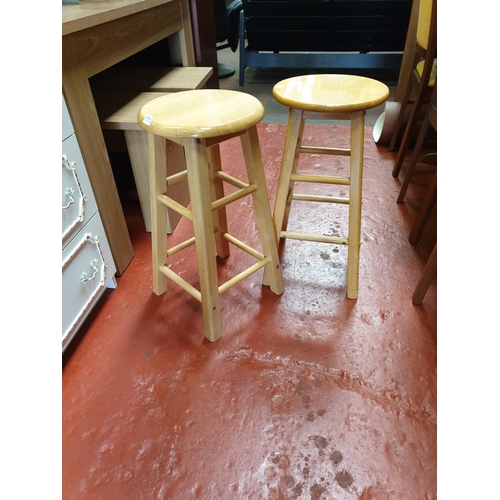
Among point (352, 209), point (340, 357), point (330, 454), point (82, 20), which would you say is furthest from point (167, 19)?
point (330, 454)

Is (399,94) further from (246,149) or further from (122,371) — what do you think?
(122,371)

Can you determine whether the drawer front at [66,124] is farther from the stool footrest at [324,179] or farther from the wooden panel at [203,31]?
the wooden panel at [203,31]

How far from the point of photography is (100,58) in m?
1.30

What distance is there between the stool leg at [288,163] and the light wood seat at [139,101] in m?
0.58

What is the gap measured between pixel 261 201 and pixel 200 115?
336 mm

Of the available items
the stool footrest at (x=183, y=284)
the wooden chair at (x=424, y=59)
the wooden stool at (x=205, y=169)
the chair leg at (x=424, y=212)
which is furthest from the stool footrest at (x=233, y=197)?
the wooden chair at (x=424, y=59)

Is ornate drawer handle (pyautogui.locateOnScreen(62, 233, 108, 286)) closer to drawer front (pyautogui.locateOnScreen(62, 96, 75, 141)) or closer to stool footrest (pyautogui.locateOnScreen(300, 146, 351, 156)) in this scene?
drawer front (pyautogui.locateOnScreen(62, 96, 75, 141))

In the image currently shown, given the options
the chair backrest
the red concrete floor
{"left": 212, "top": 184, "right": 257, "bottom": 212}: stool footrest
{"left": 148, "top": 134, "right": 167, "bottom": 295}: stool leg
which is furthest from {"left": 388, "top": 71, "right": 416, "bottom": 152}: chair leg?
{"left": 148, "top": 134, "right": 167, "bottom": 295}: stool leg

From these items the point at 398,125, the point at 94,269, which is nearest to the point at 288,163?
the point at 94,269

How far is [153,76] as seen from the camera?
1977mm

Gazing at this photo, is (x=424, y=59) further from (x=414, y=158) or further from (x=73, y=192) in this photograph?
(x=73, y=192)

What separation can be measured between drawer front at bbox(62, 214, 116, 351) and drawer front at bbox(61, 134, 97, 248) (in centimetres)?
4

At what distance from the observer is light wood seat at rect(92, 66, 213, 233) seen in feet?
4.98

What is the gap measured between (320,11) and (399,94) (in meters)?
1.53
